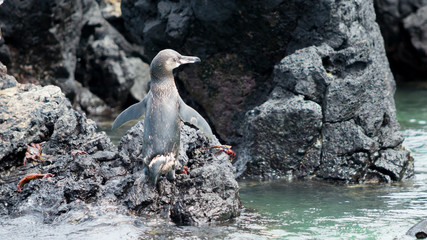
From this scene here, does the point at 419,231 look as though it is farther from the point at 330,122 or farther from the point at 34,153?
the point at 34,153

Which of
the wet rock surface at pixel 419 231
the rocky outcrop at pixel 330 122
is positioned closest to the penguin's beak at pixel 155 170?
the wet rock surface at pixel 419 231

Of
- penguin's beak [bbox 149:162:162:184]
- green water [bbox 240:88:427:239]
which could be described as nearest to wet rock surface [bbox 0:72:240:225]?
penguin's beak [bbox 149:162:162:184]

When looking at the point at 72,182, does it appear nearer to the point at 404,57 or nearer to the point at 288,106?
the point at 288,106

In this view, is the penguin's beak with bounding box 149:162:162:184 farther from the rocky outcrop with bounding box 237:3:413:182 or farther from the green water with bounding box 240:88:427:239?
the rocky outcrop with bounding box 237:3:413:182

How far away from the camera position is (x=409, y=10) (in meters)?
15.0

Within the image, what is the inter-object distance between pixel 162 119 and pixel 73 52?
863 centimetres

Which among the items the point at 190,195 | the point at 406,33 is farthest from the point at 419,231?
the point at 406,33

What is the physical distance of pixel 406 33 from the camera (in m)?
15.2

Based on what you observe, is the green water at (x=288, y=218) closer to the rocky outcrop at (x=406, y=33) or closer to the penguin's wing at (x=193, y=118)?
the penguin's wing at (x=193, y=118)

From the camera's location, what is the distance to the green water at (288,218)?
15.6ft

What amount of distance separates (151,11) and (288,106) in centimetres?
302

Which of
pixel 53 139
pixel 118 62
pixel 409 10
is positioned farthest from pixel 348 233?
pixel 409 10

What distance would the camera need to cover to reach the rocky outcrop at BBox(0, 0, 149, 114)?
12.2 meters

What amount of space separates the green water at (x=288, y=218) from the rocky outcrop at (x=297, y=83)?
372 mm
